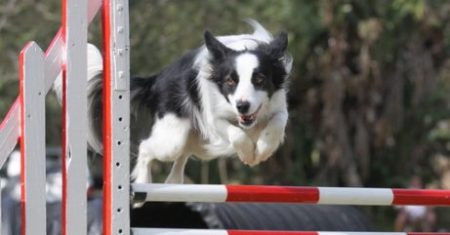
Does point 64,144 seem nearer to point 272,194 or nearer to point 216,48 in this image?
point 272,194

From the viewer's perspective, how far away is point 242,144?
5562 mm

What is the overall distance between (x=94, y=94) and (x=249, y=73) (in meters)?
1.01

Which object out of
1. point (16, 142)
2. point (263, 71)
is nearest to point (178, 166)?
point (263, 71)

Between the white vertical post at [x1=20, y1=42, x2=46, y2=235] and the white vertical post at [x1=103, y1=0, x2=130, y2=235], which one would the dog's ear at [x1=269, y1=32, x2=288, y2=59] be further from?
the white vertical post at [x1=20, y1=42, x2=46, y2=235]

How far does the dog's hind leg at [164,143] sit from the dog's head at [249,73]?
0.42m

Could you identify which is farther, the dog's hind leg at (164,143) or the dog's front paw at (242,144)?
the dog's hind leg at (164,143)

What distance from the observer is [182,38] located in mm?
15977

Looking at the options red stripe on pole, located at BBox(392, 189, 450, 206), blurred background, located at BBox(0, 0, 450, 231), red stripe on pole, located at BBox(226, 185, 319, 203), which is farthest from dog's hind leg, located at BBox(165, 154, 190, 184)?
blurred background, located at BBox(0, 0, 450, 231)

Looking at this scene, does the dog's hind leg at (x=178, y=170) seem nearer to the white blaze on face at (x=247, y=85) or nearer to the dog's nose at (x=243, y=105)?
the white blaze on face at (x=247, y=85)

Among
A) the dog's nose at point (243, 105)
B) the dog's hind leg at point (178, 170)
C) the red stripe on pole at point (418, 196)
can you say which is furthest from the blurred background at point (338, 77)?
the red stripe on pole at point (418, 196)

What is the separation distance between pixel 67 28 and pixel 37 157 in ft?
1.72

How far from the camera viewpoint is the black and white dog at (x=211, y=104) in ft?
18.3

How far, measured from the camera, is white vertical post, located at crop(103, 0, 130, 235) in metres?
4.42

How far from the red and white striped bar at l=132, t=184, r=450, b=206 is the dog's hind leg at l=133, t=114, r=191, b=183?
1.16m
